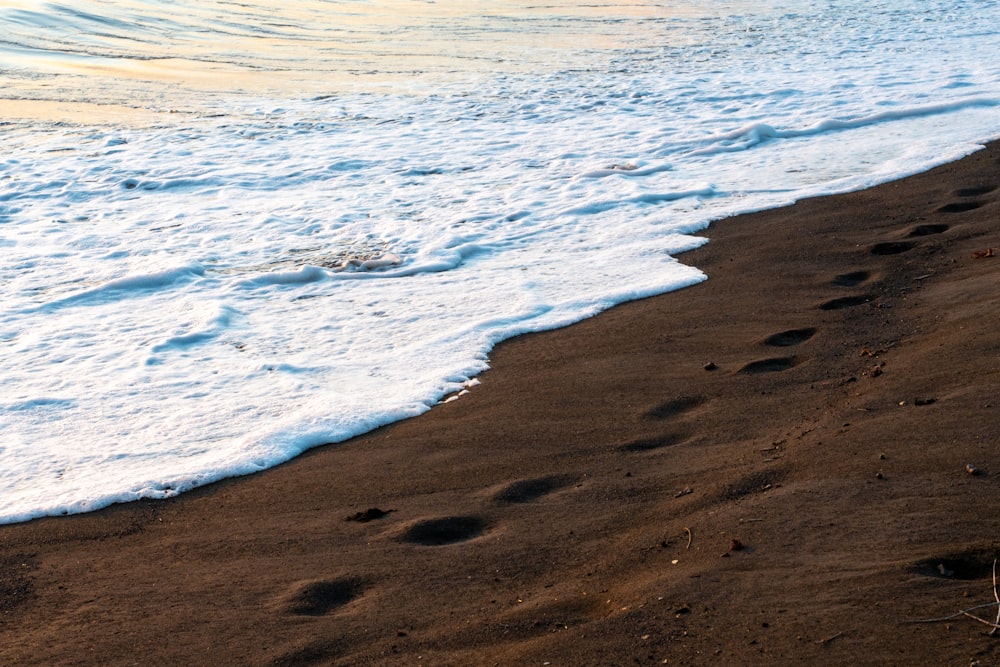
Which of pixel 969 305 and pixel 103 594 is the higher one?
pixel 969 305

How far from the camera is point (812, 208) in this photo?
5871 mm

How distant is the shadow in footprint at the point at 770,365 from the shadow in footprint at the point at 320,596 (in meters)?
1.80

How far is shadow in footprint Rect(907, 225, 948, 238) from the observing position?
5.07 meters

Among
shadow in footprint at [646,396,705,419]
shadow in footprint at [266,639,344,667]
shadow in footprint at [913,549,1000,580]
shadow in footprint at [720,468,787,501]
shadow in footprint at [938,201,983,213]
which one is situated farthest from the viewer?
shadow in footprint at [938,201,983,213]

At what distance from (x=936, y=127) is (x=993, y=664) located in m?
7.09

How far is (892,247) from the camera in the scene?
4.88 meters

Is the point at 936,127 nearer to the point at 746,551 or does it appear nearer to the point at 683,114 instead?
the point at 683,114

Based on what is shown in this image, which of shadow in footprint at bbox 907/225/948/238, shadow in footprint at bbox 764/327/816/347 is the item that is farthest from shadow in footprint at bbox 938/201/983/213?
shadow in footprint at bbox 764/327/816/347

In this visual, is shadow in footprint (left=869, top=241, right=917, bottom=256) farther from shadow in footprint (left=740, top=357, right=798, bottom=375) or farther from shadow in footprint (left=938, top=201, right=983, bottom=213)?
shadow in footprint (left=740, top=357, right=798, bottom=375)

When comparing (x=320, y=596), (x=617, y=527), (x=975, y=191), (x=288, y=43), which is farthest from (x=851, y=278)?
(x=288, y=43)

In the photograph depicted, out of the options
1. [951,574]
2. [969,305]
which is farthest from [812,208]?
[951,574]

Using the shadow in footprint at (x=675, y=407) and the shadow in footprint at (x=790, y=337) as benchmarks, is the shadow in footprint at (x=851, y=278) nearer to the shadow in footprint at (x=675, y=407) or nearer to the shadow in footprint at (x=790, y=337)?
the shadow in footprint at (x=790, y=337)

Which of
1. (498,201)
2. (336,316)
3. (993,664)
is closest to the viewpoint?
(993,664)

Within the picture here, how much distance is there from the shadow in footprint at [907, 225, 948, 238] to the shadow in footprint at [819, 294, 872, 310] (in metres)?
1.03
